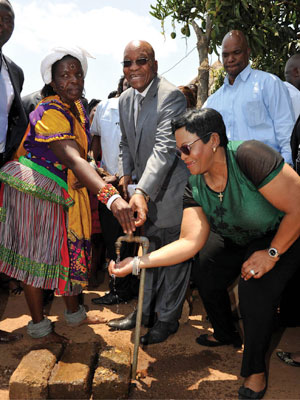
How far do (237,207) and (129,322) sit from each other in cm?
173

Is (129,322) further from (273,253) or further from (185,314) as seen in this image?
(273,253)

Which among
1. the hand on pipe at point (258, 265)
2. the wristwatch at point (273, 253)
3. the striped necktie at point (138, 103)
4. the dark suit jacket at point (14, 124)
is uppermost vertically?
the striped necktie at point (138, 103)

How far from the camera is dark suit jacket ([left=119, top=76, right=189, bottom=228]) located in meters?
3.42

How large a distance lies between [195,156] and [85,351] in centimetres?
164

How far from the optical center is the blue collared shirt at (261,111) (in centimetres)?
403

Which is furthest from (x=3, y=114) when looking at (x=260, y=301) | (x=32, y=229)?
(x=260, y=301)

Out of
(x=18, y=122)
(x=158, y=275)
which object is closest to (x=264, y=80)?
(x=158, y=275)

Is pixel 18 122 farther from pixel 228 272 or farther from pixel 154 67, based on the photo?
pixel 228 272

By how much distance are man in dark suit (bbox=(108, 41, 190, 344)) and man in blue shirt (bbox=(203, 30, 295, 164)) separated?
2.84ft

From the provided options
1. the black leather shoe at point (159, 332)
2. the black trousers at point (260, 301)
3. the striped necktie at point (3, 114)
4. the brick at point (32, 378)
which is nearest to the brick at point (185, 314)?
the black leather shoe at point (159, 332)

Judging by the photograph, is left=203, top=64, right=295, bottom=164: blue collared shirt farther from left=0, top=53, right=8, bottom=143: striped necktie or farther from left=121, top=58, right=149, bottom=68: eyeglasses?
left=0, top=53, right=8, bottom=143: striped necktie

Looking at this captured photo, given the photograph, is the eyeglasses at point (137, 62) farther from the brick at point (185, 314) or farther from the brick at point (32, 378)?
the brick at point (32, 378)

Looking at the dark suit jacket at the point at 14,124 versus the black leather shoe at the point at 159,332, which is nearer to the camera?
the black leather shoe at the point at 159,332

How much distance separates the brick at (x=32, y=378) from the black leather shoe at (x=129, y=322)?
1.03 m
